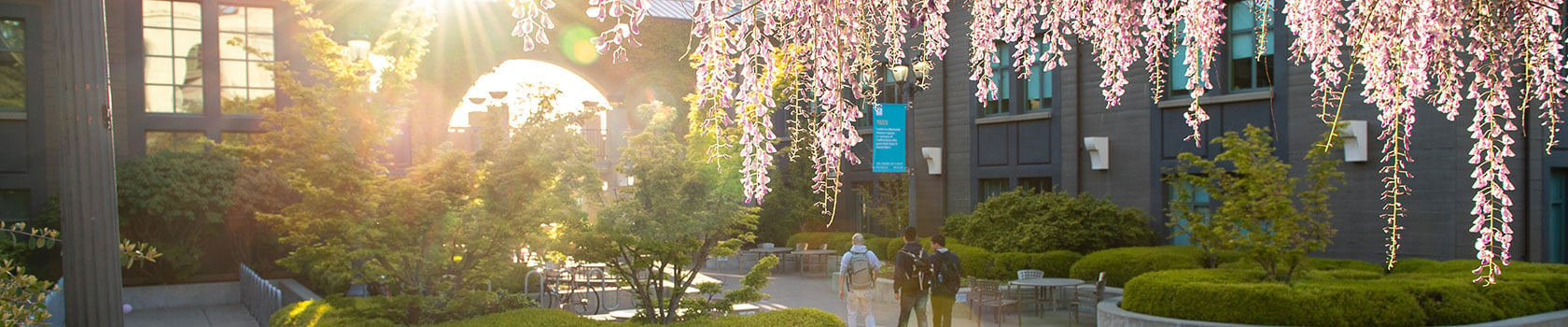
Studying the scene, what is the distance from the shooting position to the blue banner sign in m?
18.6

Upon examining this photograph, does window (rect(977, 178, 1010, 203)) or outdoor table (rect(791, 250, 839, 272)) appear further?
outdoor table (rect(791, 250, 839, 272))

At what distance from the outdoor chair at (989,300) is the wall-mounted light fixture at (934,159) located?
10087 mm

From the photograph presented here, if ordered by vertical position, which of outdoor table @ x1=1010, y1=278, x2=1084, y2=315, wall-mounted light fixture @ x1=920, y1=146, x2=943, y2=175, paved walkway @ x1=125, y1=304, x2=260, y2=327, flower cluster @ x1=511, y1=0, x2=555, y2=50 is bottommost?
paved walkway @ x1=125, y1=304, x2=260, y2=327

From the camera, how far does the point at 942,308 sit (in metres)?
12.1

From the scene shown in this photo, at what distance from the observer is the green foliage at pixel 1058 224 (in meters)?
20.5

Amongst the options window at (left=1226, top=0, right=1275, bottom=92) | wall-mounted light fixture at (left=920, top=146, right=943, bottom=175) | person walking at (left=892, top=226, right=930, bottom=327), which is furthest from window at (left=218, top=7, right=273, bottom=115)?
window at (left=1226, top=0, right=1275, bottom=92)

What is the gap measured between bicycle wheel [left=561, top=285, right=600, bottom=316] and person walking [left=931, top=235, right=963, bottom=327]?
25.6 feet

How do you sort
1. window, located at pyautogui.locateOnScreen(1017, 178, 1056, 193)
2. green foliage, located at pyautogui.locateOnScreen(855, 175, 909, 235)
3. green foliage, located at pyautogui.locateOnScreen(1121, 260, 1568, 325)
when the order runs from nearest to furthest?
green foliage, located at pyautogui.locateOnScreen(1121, 260, 1568, 325), window, located at pyautogui.locateOnScreen(1017, 178, 1056, 193), green foliage, located at pyautogui.locateOnScreen(855, 175, 909, 235)

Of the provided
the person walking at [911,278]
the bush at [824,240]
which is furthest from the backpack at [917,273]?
the bush at [824,240]

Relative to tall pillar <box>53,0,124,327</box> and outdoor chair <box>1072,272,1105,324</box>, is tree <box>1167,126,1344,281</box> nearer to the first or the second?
outdoor chair <box>1072,272,1105,324</box>

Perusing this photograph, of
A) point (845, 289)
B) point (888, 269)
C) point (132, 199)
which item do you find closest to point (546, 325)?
point (845, 289)

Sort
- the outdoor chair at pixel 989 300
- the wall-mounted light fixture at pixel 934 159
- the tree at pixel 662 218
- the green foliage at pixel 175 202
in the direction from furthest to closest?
the wall-mounted light fixture at pixel 934 159
the green foliage at pixel 175 202
the outdoor chair at pixel 989 300
the tree at pixel 662 218

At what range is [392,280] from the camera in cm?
1409

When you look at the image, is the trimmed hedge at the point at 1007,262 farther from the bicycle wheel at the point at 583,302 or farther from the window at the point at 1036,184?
the bicycle wheel at the point at 583,302
